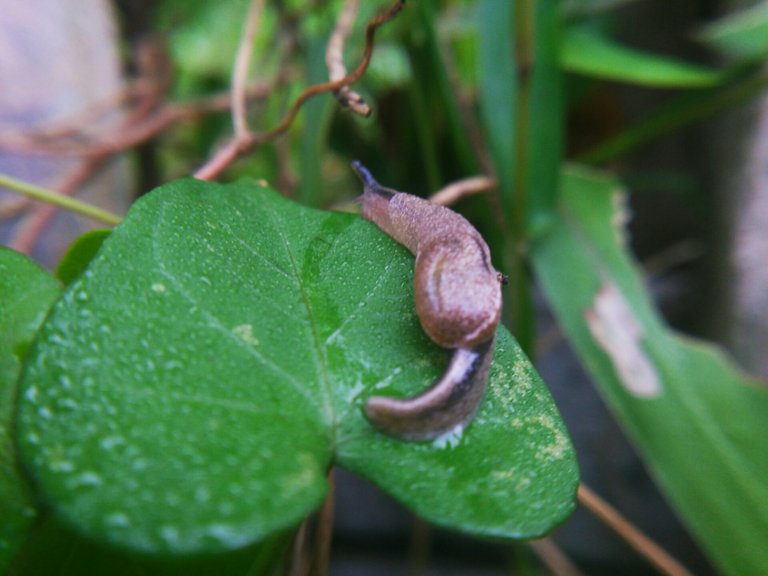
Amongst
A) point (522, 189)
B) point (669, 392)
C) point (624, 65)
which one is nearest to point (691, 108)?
point (624, 65)

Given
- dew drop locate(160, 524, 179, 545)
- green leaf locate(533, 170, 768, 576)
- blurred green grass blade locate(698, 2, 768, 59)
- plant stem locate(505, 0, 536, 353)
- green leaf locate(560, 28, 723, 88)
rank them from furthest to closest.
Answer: green leaf locate(560, 28, 723, 88) → blurred green grass blade locate(698, 2, 768, 59) → plant stem locate(505, 0, 536, 353) → green leaf locate(533, 170, 768, 576) → dew drop locate(160, 524, 179, 545)

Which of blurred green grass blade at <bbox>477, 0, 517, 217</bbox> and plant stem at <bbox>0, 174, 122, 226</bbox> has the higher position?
plant stem at <bbox>0, 174, 122, 226</bbox>

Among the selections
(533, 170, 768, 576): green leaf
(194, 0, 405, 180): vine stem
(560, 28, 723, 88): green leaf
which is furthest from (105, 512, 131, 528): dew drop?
(560, 28, 723, 88): green leaf

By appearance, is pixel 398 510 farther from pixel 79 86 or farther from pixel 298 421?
pixel 79 86

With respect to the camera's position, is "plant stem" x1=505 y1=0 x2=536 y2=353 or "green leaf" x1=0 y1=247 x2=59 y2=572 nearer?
"green leaf" x1=0 y1=247 x2=59 y2=572

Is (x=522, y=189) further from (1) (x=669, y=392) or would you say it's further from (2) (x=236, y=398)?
(2) (x=236, y=398)

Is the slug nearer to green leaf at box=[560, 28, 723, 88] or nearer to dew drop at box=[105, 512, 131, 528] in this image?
dew drop at box=[105, 512, 131, 528]

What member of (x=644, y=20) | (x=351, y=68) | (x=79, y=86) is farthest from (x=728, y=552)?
(x=79, y=86)

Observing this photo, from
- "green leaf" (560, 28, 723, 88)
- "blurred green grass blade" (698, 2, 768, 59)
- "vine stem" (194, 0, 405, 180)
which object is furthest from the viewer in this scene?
"green leaf" (560, 28, 723, 88)
